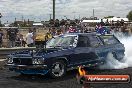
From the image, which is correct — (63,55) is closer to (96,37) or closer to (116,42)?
(96,37)

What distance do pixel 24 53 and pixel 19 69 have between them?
22.4 inches

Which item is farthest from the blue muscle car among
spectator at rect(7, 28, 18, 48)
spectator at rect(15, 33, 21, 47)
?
spectator at rect(15, 33, 21, 47)

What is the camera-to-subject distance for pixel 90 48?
12.5 m

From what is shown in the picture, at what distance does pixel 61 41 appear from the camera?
1225 centimetres

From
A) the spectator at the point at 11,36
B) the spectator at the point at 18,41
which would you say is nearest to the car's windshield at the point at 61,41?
the spectator at the point at 11,36

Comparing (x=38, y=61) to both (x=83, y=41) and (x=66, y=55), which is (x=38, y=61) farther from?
(x=83, y=41)

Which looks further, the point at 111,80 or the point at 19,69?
the point at 19,69

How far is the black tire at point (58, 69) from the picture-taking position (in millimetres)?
10961

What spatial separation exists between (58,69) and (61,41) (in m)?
1.43

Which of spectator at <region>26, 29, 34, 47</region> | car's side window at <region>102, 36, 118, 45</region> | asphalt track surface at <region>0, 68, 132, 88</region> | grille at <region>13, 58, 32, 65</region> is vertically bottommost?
asphalt track surface at <region>0, 68, 132, 88</region>

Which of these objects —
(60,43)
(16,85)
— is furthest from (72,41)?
(16,85)

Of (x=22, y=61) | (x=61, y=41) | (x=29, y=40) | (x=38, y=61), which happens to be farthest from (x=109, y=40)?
(x=29, y=40)

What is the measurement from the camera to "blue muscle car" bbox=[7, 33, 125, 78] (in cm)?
1080

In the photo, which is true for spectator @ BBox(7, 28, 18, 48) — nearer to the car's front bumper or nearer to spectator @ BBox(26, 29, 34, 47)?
spectator @ BBox(26, 29, 34, 47)
